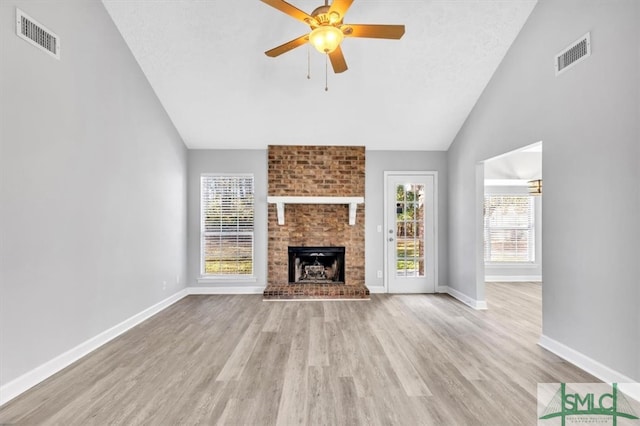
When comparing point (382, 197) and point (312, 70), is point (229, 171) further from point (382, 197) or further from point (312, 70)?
point (382, 197)

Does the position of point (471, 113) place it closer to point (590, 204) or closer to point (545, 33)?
point (545, 33)

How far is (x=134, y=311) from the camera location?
3699 millimetres

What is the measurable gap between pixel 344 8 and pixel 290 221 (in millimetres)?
3575

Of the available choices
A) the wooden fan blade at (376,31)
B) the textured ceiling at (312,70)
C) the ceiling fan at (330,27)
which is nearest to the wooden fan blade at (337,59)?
the ceiling fan at (330,27)

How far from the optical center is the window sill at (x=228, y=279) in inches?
207

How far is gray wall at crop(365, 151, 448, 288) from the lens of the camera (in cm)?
Result: 538

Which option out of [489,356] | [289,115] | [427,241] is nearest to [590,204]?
[489,356]

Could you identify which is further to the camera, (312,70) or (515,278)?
(515,278)

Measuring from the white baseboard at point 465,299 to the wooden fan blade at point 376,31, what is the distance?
3742 millimetres

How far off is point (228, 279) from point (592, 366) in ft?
15.4

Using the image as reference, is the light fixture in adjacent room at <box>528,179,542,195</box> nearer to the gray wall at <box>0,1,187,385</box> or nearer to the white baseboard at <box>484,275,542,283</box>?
the white baseboard at <box>484,275,542,283</box>

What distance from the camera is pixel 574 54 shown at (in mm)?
2725

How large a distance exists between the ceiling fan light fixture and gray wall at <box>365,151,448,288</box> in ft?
10.2

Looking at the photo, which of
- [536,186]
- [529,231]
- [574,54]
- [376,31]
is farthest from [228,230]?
[529,231]
